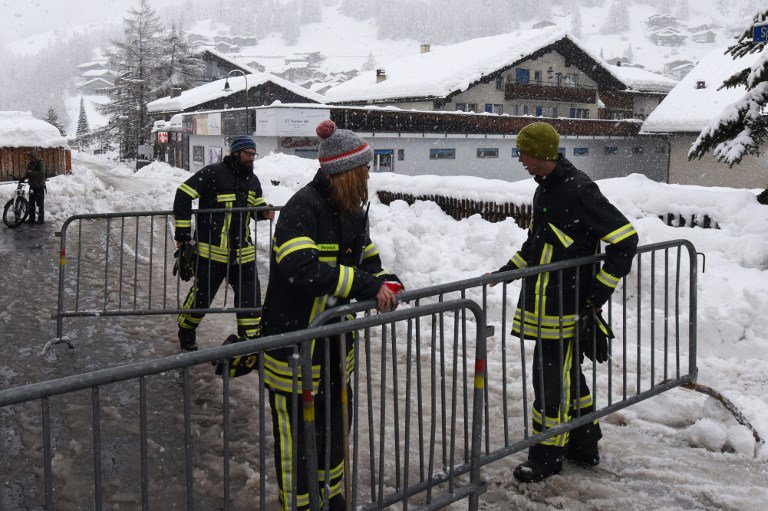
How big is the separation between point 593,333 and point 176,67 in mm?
61474

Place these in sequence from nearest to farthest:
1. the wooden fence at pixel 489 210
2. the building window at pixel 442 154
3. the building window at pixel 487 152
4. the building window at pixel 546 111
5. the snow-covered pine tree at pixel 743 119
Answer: the snow-covered pine tree at pixel 743 119 → the wooden fence at pixel 489 210 → the building window at pixel 442 154 → the building window at pixel 487 152 → the building window at pixel 546 111

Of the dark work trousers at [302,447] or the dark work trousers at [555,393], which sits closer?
A: the dark work trousers at [302,447]

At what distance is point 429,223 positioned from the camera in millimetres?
10977

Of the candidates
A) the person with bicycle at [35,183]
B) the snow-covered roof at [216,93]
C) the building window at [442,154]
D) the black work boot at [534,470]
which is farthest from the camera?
the snow-covered roof at [216,93]

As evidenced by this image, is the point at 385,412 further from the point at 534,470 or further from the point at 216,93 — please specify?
the point at 216,93

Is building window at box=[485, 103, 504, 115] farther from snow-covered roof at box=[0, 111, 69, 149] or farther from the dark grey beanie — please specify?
the dark grey beanie

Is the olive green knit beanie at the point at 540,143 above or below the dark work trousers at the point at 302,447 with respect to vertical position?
above

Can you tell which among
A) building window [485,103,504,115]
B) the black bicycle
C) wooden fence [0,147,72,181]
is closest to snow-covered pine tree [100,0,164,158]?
wooden fence [0,147,72,181]

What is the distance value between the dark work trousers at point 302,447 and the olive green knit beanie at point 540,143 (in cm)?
173

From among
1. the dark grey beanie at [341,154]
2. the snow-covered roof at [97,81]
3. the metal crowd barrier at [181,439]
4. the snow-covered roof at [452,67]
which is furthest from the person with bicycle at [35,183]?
the snow-covered roof at [97,81]

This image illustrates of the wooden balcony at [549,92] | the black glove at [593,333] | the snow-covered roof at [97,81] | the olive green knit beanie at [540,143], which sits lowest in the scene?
the black glove at [593,333]

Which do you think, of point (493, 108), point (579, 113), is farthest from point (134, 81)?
point (579, 113)

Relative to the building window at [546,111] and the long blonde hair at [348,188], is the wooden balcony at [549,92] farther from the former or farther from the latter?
the long blonde hair at [348,188]

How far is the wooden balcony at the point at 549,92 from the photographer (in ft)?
147
